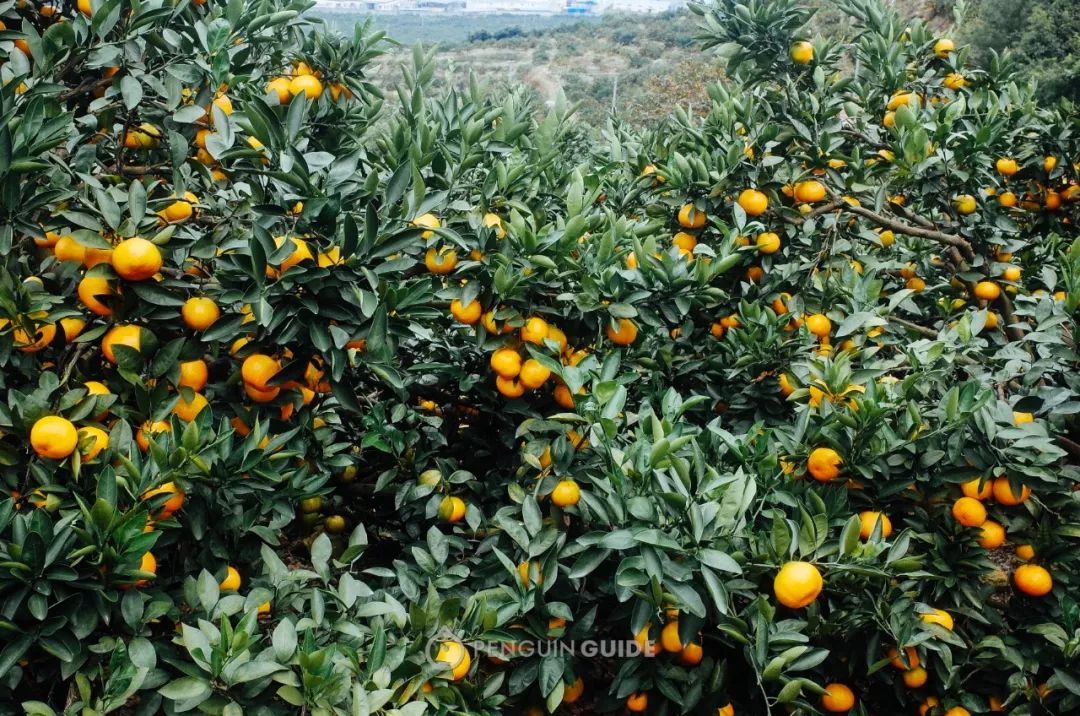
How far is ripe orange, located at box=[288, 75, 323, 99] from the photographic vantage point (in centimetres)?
225

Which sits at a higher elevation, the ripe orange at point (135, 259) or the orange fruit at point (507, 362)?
the ripe orange at point (135, 259)

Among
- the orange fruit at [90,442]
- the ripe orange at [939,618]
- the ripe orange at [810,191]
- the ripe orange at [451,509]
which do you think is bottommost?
the ripe orange at [939,618]

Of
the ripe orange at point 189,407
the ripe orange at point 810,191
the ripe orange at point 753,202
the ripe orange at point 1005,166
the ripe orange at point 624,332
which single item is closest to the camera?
the ripe orange at point 189,407

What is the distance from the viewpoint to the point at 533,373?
1968 mm

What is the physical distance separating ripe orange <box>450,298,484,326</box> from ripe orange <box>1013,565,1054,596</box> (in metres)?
1.44

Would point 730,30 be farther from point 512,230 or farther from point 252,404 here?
point 252,404

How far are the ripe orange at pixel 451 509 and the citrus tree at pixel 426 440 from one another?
5cm

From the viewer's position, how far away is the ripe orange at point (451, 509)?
213 cm

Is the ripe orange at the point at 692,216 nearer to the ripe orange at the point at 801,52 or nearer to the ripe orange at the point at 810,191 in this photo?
the ripe orange at the point at 810,191

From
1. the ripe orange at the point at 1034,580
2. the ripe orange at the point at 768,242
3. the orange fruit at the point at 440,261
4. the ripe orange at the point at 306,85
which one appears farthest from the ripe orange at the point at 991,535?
the ripe orange at the point at 306,85

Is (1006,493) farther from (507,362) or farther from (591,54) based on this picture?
(591,54)

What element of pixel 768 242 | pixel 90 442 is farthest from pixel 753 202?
pixel 90 442

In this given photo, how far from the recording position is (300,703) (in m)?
1.39

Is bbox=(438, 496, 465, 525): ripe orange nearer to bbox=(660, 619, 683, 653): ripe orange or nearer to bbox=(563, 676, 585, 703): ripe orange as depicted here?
bbox=(563, 676, 585, 703): ripe orange
